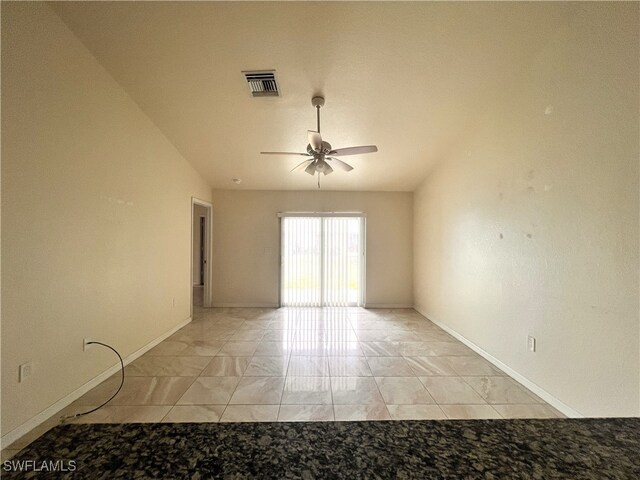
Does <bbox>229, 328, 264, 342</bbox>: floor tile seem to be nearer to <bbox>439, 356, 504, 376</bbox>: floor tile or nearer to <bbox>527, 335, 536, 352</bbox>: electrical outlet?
<bbox>439, 356, 504, 376</bbox>: floor tile

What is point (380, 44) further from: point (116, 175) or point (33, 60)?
point (116, 175)

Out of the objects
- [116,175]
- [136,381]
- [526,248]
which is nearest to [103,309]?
[136,381]

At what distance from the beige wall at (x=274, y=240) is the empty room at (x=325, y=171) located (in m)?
1.56

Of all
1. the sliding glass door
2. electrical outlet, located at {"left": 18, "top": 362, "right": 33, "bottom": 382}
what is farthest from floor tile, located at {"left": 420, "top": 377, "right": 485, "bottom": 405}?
electrical outlet, located at {"left": 18, "top": 362, "right": 33, "bottom": 382}

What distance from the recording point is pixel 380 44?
227cm

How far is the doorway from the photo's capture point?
486cm

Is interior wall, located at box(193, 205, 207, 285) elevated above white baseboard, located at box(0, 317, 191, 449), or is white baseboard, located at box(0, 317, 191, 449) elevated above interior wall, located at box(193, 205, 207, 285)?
interior wall, located at box(193, 205, 207, 285)

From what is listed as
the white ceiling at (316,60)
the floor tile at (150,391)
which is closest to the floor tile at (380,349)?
the floor tile at (150,391)

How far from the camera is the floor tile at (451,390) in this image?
224 cm

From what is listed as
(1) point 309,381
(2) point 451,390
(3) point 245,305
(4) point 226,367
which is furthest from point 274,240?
(2) point 451,390

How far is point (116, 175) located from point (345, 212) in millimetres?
3856

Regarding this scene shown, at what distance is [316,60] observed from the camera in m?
2.41

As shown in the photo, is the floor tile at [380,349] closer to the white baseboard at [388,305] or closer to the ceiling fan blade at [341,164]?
the white baseboard at [388,305]

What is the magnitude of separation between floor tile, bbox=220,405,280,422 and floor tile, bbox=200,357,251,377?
0.56m
